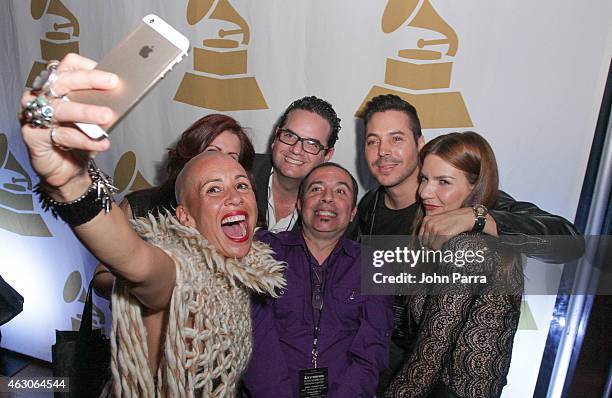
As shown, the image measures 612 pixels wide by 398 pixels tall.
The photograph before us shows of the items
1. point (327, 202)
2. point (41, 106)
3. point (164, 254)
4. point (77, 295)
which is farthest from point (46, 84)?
point (77, 295)

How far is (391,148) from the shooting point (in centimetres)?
199

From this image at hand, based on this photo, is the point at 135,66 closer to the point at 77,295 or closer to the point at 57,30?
the point at 57,30

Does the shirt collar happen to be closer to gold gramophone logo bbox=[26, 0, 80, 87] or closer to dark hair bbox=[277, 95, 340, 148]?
dark hair bbox=[277, 95, 340, 148]

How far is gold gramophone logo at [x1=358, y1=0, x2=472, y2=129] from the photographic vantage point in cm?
219

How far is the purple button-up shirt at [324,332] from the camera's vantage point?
62.1 inches

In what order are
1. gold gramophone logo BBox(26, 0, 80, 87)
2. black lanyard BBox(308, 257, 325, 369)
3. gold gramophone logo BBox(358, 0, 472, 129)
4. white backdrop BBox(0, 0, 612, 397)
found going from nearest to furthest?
black lanyard BBox(308, 257, 325, 369) → white backdrop BBox(0, 0, 612, 397) → gold gramophone logo BBox(358, 0, 472, 129) → gold gramophone logo BBox(26, 0, 80, 87)

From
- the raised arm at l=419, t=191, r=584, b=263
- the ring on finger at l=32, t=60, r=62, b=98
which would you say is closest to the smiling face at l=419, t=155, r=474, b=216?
the raised arm at l=419, t=191, r=584, b=263

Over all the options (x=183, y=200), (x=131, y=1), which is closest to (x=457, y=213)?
(x=183, y=200)

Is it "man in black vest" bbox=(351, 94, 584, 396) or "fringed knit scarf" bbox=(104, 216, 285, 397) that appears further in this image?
"man in black vest" bbox=(351, 94, 584, 396)

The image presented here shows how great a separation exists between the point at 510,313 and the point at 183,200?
1093 millimetres

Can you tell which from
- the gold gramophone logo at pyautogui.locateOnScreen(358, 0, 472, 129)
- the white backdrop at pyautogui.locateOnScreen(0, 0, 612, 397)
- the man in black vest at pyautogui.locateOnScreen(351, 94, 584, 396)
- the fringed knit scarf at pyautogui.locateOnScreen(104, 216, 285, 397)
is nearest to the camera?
the fringed knit scarf at pyautogui.locateOnScreen(104, 216, 285, 397)

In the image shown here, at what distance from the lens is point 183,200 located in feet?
4.65

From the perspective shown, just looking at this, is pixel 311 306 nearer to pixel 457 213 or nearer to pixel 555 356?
pixel 457 213

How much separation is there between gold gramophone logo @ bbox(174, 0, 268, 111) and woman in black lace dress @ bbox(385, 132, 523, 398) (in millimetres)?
1253
